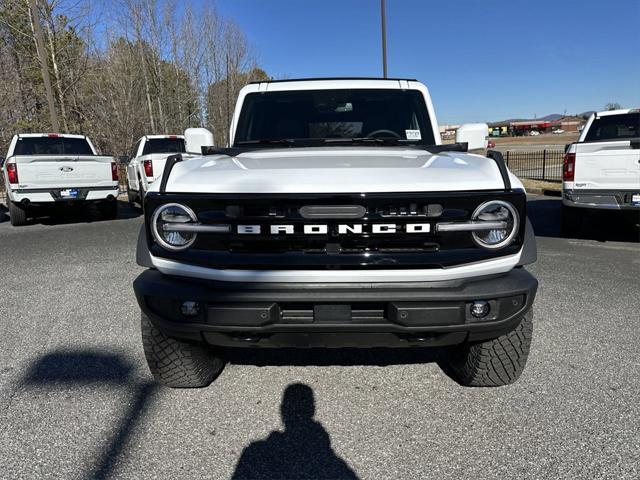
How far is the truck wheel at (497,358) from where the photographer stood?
264 centimetres

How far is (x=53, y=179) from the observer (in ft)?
30.2

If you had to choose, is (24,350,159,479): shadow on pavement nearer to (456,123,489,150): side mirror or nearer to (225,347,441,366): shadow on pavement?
(225,347,441,366): shadow on pavement

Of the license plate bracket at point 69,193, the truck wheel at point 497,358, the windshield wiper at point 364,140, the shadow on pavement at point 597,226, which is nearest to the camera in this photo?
the truck wheel at point 497,358

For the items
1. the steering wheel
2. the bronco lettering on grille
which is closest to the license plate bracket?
the steering wheel

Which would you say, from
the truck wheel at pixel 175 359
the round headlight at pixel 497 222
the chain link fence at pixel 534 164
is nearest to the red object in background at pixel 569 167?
the round headlight at pixel 497 222

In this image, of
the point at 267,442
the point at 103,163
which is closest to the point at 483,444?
the point at 267,442

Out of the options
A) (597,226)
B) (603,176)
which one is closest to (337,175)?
(603,176)

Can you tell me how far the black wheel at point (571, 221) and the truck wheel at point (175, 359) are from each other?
20.8 feet

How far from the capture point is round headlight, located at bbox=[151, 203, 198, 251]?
2295 millimetres

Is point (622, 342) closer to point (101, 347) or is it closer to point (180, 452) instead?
point (180, 452)

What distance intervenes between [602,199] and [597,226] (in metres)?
2.33

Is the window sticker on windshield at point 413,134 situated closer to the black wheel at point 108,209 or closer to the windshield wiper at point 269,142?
the windshield wiper at point 269,142

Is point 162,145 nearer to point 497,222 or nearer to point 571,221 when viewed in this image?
point 571,221

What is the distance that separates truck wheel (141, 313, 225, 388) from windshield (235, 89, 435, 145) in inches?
64.1
